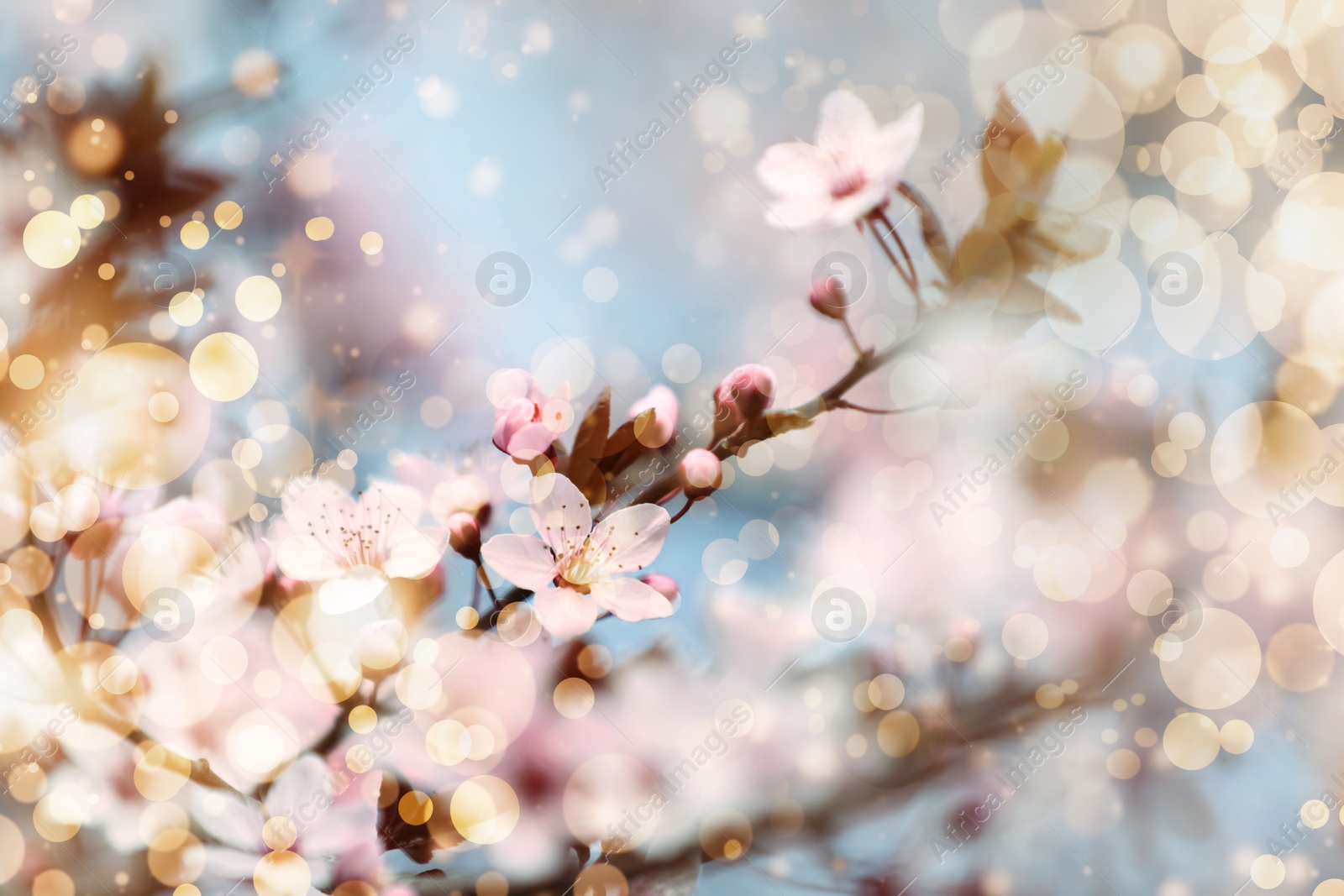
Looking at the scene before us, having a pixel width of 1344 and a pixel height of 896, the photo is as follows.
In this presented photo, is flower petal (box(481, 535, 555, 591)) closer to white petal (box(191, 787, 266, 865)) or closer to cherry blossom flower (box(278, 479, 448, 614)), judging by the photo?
cherry blossom flower (box(278, 479, 448, 614))

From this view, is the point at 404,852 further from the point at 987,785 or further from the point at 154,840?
the point at 987,785

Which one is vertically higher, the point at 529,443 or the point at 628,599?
the point at 529,443

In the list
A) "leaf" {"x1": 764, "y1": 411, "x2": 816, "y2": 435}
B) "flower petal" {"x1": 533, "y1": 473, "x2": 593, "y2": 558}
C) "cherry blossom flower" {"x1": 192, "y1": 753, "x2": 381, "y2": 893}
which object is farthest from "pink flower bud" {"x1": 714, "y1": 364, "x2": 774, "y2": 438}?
"cherry blossom flower" {"x1": 192, "y1": 753, "x2": 381, "y2": 893}

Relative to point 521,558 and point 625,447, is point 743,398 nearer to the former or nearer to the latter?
point 625,447

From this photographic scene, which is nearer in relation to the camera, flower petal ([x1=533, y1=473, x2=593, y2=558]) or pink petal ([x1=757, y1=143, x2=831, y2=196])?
flower petal ([x1=533, y1=473, x2=593, y2=558])

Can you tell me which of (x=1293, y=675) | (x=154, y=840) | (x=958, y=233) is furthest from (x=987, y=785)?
(x=154, y=840)

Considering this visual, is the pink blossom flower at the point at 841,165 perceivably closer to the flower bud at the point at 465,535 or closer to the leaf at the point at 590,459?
the leaf at the point at 590,459

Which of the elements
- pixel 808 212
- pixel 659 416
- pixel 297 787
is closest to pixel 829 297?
pixel 808 212
